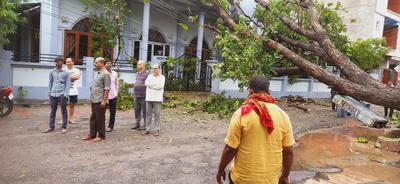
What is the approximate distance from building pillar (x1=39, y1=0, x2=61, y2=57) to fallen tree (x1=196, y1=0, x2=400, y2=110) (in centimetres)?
564

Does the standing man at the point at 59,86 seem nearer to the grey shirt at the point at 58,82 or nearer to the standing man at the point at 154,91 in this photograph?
the grey shirt at the point at 58,82

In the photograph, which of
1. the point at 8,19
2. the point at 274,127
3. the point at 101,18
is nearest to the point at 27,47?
the point at 101,18

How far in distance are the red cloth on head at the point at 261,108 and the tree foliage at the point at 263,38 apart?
27.2 ft

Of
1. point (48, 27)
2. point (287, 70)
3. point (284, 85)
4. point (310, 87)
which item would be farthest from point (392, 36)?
point (48, 27)

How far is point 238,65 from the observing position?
1143 centimetres

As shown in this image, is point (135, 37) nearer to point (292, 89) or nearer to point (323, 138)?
point (292, 89)

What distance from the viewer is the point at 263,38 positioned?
40.0 feet

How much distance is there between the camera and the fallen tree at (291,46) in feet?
26.8

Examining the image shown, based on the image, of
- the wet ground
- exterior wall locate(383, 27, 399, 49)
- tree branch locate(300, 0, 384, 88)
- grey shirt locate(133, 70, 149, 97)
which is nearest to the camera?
the wet ground

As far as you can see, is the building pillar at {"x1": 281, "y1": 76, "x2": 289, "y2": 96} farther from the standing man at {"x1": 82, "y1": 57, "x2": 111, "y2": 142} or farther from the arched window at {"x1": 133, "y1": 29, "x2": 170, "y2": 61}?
the standing man at {"x1": 82, "y1": 57, "x2": 111, "y2": 142}

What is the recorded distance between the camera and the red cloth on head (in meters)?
2.87

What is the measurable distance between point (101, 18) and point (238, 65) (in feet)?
19.2

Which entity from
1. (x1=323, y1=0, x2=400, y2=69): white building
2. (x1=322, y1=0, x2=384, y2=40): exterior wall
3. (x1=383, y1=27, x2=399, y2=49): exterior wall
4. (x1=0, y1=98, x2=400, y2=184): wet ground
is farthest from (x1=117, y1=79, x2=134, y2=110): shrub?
(x1=383, y1=27, x2=399, y2=49): exterior wall

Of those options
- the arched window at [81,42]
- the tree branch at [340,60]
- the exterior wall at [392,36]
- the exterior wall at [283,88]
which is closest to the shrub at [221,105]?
the exterior wall at [283,88]
